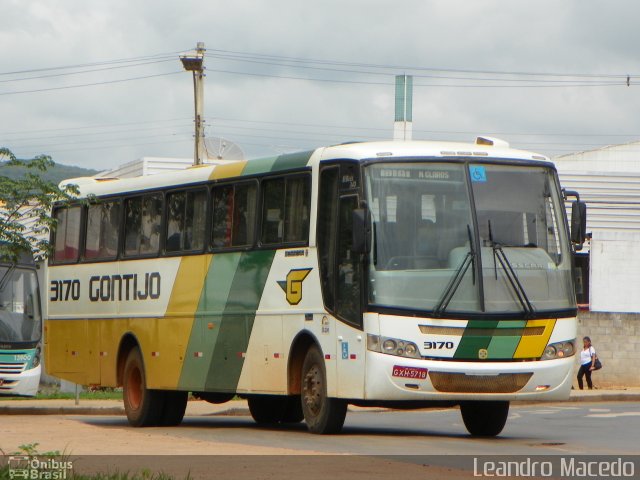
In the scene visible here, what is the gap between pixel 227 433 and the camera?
18.2 meters


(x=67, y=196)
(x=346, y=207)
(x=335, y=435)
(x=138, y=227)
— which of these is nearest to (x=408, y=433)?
(x=335, y=435)

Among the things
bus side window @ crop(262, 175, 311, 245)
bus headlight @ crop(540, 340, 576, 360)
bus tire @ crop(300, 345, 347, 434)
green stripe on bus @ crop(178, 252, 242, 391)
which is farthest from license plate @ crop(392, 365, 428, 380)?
green stripe on bus @ crop(178, 252, 242, 391)

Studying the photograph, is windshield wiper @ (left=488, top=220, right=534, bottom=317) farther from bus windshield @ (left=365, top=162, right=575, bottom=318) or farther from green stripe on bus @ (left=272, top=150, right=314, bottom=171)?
green stripe on bus @ (left=272, top=150, right=314, bottom=171)

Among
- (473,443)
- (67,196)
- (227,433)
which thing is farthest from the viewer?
(67,196)

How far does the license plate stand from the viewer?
15.6 meters

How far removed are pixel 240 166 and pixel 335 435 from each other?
4244 mm

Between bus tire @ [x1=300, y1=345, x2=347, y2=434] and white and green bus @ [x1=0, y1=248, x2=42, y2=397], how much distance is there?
38.7 ft

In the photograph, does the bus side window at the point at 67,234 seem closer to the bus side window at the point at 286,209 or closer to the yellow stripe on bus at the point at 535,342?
the bus side window at the point at 286,209

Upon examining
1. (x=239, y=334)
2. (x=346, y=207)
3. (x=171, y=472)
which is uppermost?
(x=346, y=207)

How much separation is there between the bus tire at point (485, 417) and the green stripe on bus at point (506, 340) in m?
1.69

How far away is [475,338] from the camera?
1579 centimetres

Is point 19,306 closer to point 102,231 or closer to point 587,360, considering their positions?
point 102,231

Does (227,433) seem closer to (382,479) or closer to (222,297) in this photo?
(222,297)

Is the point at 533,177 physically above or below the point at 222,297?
above
